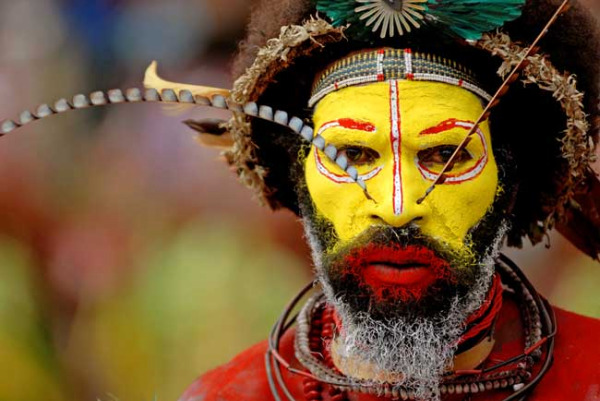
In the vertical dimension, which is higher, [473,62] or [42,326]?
[473,62]

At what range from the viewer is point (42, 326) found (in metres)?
5.45

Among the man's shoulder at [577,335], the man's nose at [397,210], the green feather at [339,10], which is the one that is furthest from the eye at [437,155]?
the man's shoulder at [577,335]

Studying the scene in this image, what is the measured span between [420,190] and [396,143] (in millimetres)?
152

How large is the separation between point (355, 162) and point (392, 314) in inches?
17.6

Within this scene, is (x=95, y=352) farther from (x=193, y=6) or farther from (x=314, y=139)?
(x=314, y=139)

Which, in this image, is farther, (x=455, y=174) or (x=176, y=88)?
(x=176, y=88)

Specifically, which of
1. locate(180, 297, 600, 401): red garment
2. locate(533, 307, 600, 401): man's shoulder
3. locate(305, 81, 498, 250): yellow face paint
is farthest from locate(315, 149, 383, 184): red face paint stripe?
locate(533, 307, 600, 401): man's shoulder

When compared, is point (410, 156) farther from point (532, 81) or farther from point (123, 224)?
point (123, 224)

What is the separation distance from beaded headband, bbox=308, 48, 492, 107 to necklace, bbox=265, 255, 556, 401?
67cm

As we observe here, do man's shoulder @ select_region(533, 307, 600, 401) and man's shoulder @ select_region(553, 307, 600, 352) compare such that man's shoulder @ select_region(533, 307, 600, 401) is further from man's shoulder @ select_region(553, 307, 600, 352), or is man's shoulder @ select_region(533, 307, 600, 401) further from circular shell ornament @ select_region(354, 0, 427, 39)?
circular shell ornament @ select_region(354, 0, 427, 39)

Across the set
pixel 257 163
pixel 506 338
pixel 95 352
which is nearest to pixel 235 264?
pixel 95 352

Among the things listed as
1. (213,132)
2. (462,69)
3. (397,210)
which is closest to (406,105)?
(462,69)

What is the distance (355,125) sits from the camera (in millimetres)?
2682

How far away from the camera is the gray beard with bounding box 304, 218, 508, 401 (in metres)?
2.67
